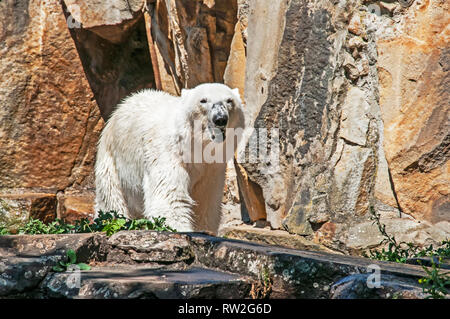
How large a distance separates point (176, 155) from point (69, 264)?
227 cm

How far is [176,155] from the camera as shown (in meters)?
5.38

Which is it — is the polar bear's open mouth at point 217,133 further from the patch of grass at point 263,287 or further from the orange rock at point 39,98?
the orange rock at point 39,98

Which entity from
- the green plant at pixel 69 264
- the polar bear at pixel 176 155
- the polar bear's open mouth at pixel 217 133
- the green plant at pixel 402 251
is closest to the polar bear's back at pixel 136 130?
the polar bear at pixel 176 155

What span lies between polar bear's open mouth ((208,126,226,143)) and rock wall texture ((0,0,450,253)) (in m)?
0.83

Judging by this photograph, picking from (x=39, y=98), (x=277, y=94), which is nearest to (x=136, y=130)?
(x=277, y=94)

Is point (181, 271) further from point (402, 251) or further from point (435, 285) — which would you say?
point (402, 251)

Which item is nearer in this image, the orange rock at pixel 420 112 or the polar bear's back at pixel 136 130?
the orange rock at pixel 420 112

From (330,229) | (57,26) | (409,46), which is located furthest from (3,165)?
(409,46)

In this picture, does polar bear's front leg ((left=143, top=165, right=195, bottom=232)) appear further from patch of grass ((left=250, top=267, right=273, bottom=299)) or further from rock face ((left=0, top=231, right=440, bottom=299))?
patch of grass ((left=250, top=267, right=273, bottom=299))

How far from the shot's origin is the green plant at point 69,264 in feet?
10.3

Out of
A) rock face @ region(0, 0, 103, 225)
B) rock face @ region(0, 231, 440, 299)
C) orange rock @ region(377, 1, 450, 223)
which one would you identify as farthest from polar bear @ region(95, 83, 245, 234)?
rock face @ region(0, 0, 103, 225)

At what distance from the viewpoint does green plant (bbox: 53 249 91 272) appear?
10.3 ft

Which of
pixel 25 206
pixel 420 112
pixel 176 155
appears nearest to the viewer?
pixel 420 112
